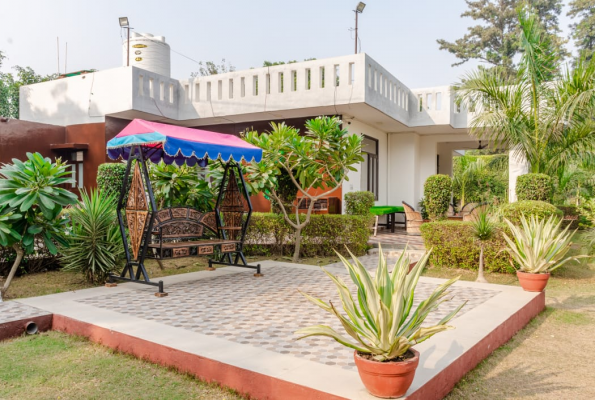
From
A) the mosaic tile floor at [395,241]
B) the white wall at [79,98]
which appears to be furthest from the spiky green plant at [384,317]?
the white wall at [79,98]

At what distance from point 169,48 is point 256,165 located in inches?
343

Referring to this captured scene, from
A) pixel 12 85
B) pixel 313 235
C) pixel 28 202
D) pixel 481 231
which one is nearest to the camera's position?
pixel 28 202

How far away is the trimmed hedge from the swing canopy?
2355mm

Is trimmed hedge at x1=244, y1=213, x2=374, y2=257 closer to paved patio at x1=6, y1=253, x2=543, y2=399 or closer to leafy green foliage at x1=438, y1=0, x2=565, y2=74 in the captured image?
paved patio at x1=6, y1=253, x2=543, y2=399

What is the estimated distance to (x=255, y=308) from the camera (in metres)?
5.34

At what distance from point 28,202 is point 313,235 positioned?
17.6 feet

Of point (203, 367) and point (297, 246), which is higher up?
point (297, 246)

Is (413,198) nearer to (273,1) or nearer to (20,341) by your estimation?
(273,1)

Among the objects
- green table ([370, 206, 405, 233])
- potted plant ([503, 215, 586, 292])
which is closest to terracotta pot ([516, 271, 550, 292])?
potted plant ([503, 215, 586, 292])

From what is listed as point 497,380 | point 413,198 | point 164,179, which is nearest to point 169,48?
point 164,179

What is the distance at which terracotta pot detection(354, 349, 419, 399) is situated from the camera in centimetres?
268

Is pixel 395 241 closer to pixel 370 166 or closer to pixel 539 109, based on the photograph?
pixel 370 166

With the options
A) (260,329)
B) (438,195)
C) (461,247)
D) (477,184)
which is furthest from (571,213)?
(260,329)

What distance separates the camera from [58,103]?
13.8m
